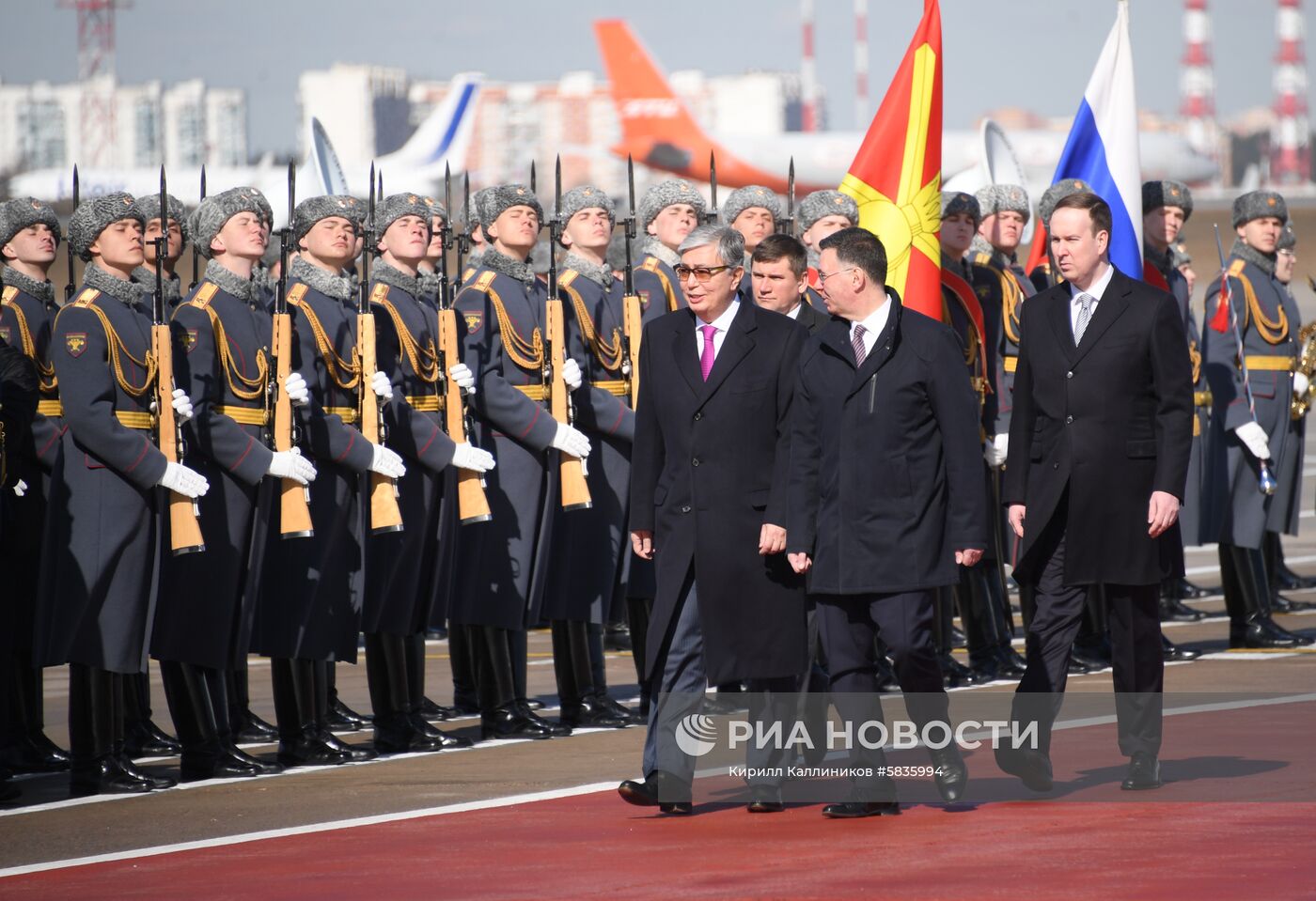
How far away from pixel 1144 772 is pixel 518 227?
3.56m

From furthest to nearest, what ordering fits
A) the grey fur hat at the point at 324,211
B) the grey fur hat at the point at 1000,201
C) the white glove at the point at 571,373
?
the grey fur hat at the point at 1000,201
the white glove at the point at 571,373
the grey fur hat at the point at 324,211

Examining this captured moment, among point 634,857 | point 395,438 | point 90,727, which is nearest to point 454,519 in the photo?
point 395,438

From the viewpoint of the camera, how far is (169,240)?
906 cm

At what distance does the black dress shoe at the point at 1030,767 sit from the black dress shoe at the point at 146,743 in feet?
11.8

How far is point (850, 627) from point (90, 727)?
2846 millimetres

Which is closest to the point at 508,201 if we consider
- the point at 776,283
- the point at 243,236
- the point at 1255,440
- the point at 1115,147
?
the point at 243,236

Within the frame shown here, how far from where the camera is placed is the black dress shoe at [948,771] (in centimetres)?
689

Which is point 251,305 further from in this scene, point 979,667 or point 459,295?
point 979,667

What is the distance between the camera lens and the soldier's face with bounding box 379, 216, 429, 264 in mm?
8977

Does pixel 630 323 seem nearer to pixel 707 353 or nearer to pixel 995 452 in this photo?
pixel 995 452

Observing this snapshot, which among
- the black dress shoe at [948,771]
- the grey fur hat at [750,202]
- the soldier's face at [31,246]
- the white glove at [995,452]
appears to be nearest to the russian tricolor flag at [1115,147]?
the white glove at [995,452]

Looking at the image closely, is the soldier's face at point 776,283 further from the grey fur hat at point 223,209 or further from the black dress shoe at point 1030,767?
the grey fur hat at point 223,209

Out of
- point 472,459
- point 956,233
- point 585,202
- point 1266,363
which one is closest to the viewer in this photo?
point 472,459

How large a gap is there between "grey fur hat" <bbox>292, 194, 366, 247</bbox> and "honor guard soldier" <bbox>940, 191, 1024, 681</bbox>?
299 centimetres
